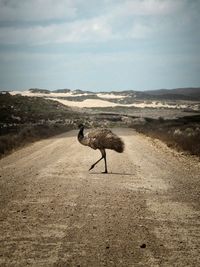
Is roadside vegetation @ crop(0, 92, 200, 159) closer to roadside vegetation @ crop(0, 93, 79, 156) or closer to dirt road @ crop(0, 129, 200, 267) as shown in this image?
roadside vegetation @ crop(0, 93, 79, 156)

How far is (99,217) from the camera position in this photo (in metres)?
9.54

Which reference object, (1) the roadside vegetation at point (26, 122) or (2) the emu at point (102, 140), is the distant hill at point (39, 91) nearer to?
(1) the roadside vegetation at point (26, 122)

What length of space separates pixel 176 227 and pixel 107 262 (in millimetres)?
2441

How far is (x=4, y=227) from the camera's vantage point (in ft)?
28.7

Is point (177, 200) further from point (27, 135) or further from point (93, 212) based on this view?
point (27, 135)

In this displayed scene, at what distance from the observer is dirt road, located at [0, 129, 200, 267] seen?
7.09 meters

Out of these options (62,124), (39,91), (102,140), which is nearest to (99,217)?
(102,140)

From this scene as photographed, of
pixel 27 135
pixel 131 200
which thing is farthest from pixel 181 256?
pixel 27 135

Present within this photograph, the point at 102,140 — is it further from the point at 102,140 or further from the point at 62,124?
the point at 62,124

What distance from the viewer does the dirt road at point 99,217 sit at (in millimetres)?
7090

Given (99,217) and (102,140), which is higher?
(102,140)

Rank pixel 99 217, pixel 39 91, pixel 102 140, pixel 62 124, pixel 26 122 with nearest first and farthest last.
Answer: pixel 99 217 < pixel 102 140 < pixel 26 122 < pixel 62 124 < pixel 39 91

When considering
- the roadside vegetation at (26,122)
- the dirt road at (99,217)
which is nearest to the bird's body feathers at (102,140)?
the dirt road at (99,217)

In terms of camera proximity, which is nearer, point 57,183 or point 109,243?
point 109,243
